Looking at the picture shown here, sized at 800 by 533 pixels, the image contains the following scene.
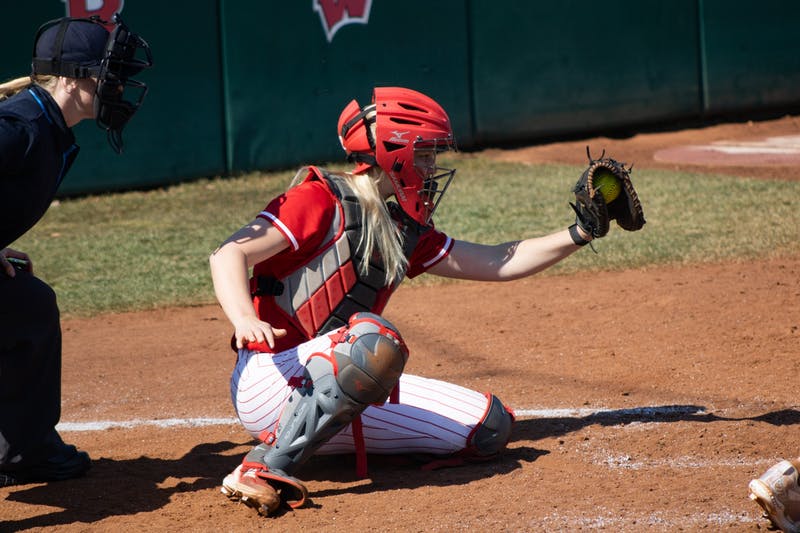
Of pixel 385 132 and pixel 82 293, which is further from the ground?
pixel 385 132

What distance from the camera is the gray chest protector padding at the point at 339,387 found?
3137mm

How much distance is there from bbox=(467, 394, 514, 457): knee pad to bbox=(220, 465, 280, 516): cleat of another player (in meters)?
0.77

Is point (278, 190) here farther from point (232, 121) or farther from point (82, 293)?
point (82, 293)

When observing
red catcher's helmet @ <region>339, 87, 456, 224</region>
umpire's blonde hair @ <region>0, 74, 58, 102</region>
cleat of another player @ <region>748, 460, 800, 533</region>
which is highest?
umpire's blonde hair @ <region>0, 74, 58, 102</region>

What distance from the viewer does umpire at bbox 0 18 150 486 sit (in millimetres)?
3174

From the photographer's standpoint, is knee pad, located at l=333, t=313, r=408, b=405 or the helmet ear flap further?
the helmet ear flap

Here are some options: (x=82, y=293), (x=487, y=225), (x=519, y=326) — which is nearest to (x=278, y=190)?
(x=487, y=225)

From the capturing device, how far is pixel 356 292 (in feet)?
11.7

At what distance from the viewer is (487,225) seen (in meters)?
7.84

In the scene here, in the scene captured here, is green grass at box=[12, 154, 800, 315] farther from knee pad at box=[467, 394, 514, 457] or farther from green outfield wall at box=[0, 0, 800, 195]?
knee pad at box=[467, 394, 514, 457]

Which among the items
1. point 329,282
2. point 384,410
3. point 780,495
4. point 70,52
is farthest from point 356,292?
point 780,495

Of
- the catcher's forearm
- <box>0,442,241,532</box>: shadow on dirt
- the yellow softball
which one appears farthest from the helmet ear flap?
<box>0,442,241,532</box>: shadow on dirt

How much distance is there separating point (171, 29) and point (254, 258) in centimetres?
695

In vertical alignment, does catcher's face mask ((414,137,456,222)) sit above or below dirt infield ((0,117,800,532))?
above
